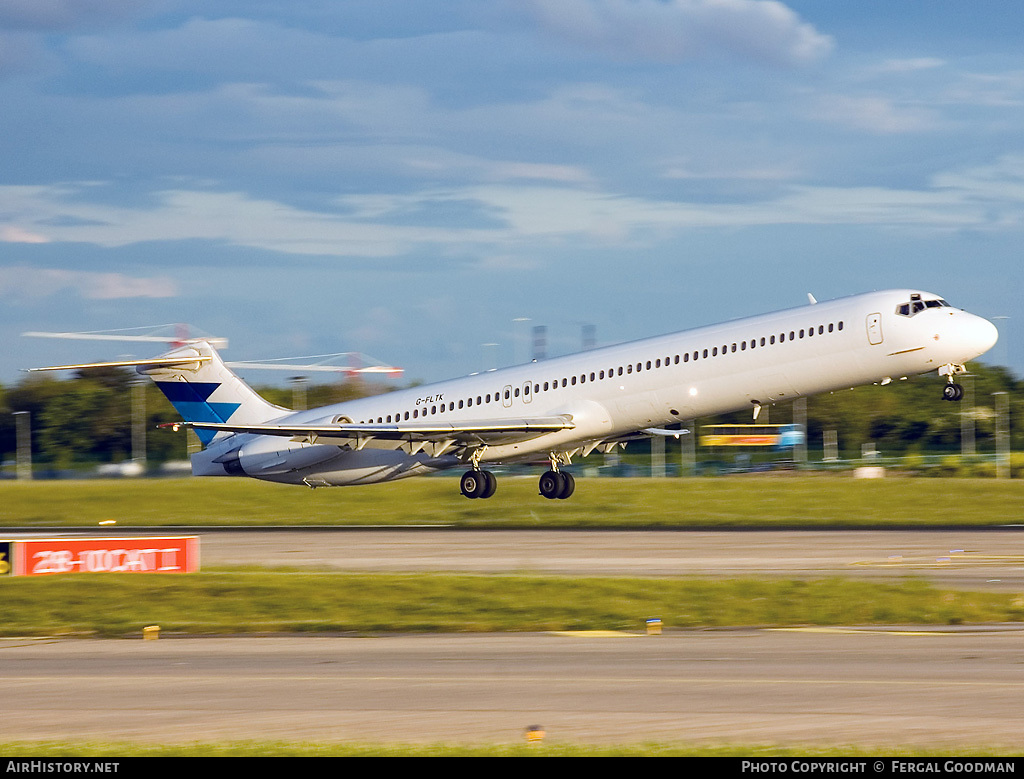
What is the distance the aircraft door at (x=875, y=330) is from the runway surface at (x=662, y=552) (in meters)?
5.82

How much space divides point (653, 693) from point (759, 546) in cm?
2180

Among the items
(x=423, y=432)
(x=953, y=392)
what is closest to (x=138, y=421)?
(x=423, y=432)

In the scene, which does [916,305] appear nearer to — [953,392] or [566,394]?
[953,392]

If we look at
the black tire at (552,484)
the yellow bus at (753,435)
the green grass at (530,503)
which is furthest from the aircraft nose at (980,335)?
the yellow bus at (753,435)

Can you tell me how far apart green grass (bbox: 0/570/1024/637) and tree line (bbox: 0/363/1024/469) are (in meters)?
86.4

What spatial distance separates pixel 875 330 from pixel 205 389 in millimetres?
25428

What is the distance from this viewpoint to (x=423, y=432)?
44.6 meters

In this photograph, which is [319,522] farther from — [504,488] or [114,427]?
[114,427]

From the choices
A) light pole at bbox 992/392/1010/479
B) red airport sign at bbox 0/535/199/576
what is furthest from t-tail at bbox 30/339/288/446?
light pole at bbox 992/392/1010/479

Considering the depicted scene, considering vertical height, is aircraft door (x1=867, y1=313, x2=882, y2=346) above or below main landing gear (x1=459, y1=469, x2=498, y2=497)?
above

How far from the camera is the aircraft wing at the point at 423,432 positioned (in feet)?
143

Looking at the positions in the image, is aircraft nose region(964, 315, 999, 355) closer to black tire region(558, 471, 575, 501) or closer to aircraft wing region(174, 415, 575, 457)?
aircraft wing region(174, 415, 575, 457)

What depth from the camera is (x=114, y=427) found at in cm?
12025

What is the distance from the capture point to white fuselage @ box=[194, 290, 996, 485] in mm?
38625
